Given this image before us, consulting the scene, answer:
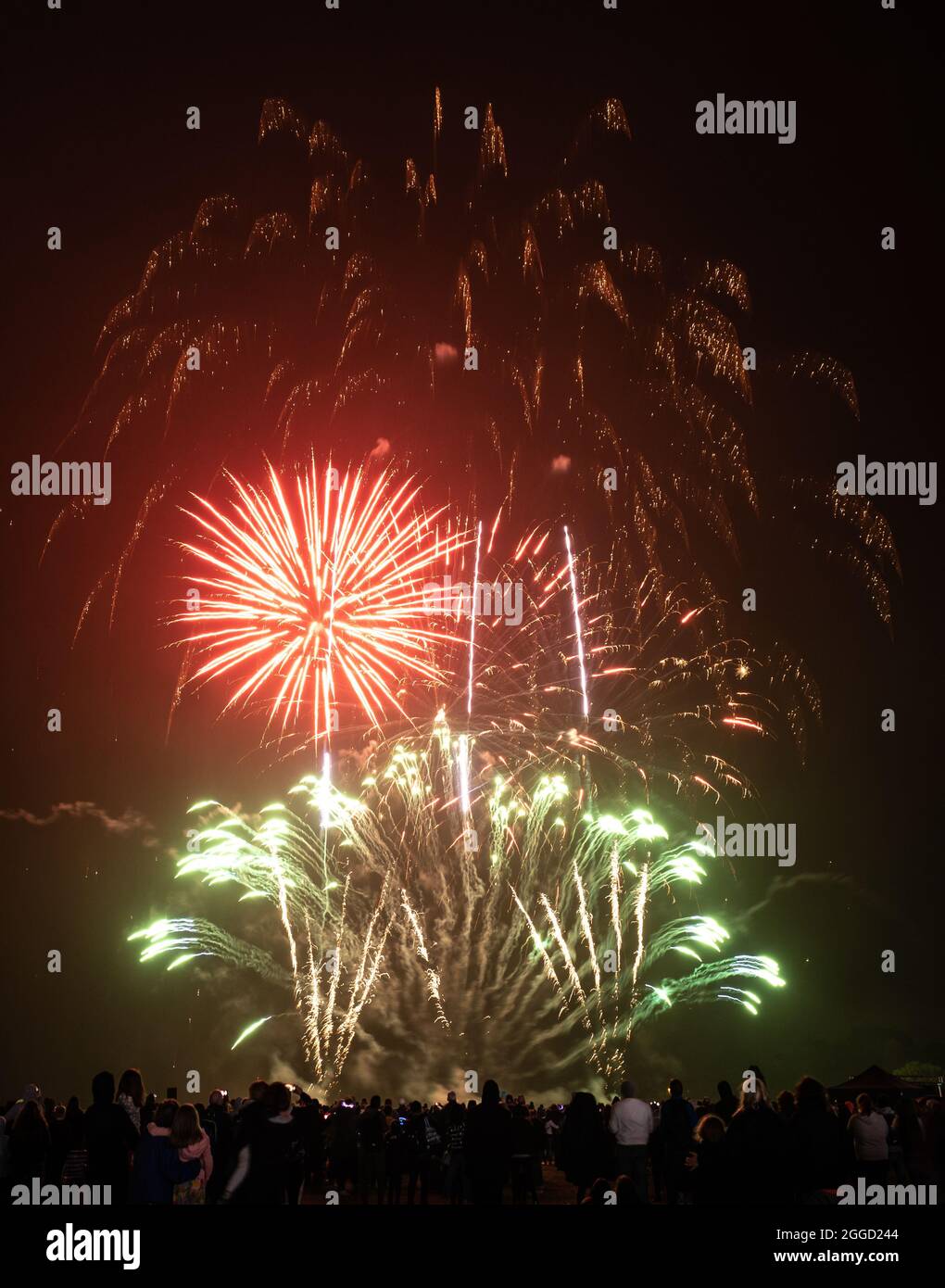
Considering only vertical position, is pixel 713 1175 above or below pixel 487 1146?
above

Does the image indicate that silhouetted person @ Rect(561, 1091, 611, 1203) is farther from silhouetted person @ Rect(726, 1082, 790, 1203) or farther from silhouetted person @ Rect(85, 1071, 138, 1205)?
silhouetted person @ Rect(85, 1071, 138, 1205)

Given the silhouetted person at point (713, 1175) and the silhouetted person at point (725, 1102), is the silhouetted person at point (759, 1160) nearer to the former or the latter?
the silhouetted person at point (713, 1175)

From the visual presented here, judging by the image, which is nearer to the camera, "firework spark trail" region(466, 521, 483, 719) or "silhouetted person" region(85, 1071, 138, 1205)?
"silhouetted person" region(85, 1071, 138, 1205)

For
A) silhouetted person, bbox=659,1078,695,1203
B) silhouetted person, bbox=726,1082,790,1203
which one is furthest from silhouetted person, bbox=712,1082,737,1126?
silhouetted person, bbox=726,1082,790,1203

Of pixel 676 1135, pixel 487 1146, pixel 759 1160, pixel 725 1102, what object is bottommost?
pixel 676 1135

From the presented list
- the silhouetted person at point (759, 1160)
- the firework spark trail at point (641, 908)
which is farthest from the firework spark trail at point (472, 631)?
the silhouetted person at point (759, 1160)

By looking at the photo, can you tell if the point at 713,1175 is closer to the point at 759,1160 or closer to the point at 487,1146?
the point at 759,1160

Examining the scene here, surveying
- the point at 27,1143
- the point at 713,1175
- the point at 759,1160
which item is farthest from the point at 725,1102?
the point at 27,1143

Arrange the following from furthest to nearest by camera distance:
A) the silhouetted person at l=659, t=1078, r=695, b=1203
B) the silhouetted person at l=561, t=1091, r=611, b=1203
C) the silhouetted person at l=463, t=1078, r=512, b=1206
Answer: the silhouetted person at l=659, t=1078, r=695, b=1203
the silhouetted person at l=561, t=1091, r=611, b=1203
the silhouetted person at l=463, t=1078, r=512, b=1206

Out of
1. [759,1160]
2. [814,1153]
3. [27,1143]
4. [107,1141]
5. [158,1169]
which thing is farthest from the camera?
[27,1143]

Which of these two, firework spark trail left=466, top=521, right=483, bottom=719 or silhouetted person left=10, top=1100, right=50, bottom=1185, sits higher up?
firework spark trail left=466, top=521, right=483, bottom=719

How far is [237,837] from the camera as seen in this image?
1400 inches
